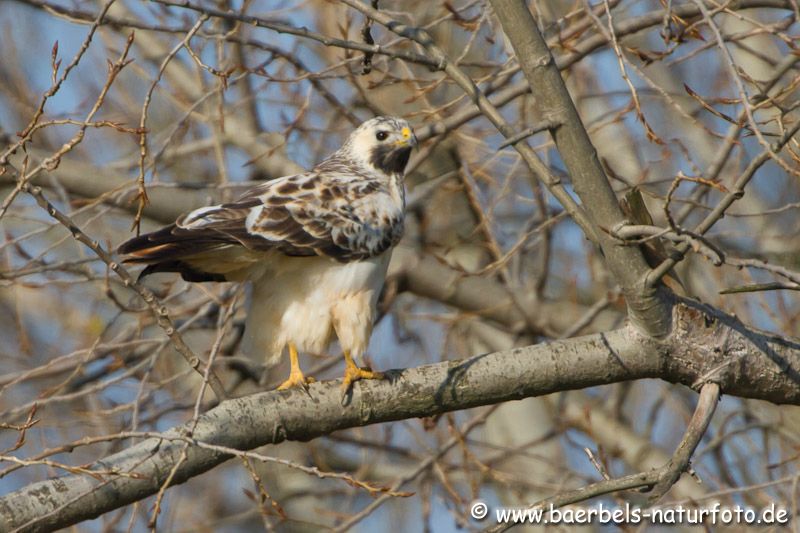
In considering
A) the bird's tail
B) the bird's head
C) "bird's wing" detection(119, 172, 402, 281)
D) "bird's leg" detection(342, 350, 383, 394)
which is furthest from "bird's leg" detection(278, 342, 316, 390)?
the bird's head

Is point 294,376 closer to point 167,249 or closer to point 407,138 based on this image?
point 167,249

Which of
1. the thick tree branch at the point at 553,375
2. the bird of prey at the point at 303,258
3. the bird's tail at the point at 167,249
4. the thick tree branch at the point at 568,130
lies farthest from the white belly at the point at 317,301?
the thick tree branch at the point at 568,130

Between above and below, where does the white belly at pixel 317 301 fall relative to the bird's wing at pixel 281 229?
below

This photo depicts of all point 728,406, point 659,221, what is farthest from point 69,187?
point 728,406

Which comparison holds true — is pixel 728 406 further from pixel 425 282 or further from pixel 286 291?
pixel 286 291

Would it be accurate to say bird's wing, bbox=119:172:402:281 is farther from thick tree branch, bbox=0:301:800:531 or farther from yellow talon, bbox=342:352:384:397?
thick tree branch, bbox=0:301:800:531

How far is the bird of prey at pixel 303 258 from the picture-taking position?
14.1 ft

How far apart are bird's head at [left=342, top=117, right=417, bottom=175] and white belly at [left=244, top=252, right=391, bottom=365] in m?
0.85

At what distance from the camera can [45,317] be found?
10516 mm

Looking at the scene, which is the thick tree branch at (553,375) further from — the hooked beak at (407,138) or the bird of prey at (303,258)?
the hooked beak at (407,138)

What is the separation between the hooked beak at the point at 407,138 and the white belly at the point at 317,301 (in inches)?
31.4

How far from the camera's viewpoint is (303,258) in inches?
182

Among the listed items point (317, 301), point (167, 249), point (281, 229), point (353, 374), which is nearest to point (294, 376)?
point (317, 301)

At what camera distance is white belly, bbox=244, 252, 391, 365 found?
4613 millimetres
